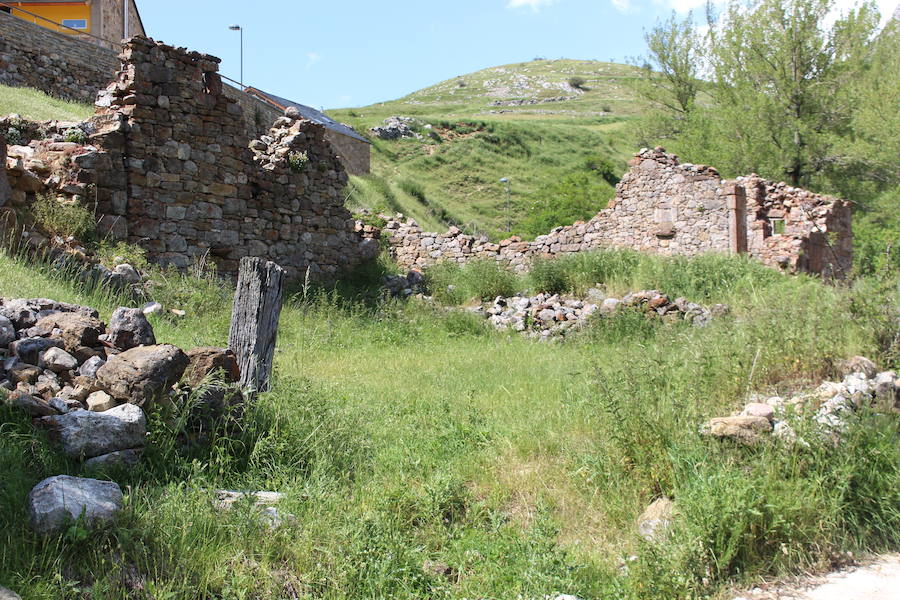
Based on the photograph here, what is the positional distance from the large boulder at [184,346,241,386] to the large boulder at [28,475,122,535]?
1.25 m

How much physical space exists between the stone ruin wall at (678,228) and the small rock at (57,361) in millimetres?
11437

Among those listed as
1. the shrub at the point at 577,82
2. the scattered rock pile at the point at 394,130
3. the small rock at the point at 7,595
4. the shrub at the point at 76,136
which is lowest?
the small rock at the point at 7,595

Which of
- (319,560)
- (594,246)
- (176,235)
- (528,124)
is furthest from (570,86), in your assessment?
(319,560)

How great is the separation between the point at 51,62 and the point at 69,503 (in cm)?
1981

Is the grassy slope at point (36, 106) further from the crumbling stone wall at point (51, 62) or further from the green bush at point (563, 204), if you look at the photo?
the green bush at point (563, 204)

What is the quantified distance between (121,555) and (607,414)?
10.9ft

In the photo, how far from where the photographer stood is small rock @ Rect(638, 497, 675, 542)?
12.6 ft

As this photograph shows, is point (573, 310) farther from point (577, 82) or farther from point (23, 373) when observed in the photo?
point (577, 82)

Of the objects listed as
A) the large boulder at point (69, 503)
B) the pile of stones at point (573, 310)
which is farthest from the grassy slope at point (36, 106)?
the large boulder at point (69, 503)

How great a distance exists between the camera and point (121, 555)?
3.31 meters

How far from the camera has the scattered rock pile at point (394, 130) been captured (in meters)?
46.7

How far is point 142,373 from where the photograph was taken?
4.35 meters

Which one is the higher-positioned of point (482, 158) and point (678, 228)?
→ point (482, 158)

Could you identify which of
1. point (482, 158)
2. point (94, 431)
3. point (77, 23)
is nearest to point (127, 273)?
point (94, 431)
